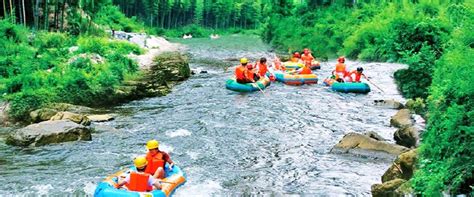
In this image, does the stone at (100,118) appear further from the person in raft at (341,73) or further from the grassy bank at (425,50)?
the person in raft at (341,73)

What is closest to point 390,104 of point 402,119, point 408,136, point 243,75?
point 402,119

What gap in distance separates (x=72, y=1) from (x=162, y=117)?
21.1 metres

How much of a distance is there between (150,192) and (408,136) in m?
6.32

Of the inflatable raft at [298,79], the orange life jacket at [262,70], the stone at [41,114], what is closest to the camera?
the stone at [41,114]

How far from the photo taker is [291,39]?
39.5m

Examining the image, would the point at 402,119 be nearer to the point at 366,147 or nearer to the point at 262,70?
the point at 366,147

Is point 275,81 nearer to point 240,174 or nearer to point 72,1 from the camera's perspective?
point 240,174

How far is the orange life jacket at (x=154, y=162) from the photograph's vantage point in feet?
31.4

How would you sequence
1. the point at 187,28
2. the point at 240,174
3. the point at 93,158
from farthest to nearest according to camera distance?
the point at 187,28
the point at 93,158
the point at 240,174

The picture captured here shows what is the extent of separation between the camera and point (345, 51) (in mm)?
30047

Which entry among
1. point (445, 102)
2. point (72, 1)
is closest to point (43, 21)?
point (72, 1)

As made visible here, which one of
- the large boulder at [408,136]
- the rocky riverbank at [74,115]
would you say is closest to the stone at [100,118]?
the rocky riverbank at [74,115]

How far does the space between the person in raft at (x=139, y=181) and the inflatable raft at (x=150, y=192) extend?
0.11 m

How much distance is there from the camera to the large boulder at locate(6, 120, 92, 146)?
1193 centimetres
